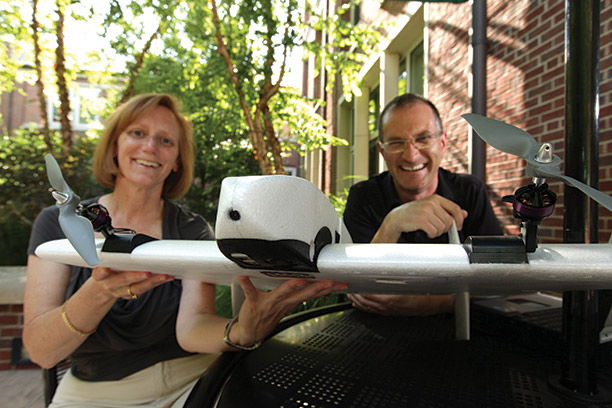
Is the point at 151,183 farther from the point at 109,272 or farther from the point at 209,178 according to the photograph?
the point at 209,178

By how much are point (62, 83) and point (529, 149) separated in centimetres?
572

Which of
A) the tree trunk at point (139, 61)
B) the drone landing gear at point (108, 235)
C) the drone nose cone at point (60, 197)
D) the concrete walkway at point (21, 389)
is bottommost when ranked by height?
the concrete walkway at point (21, 389)

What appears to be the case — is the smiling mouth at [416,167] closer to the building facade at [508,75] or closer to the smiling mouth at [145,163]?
the building facade at [508,75]

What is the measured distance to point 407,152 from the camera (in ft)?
6.76

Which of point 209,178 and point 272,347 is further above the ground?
point 209,178

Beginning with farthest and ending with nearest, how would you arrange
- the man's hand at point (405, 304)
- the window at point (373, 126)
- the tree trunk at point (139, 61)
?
1. the window at point (373, 126)
2. the tree trunk at point (139, 61)
3. the man's hand at point (405, 304)

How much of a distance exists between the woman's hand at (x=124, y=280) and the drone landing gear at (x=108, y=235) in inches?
8.8

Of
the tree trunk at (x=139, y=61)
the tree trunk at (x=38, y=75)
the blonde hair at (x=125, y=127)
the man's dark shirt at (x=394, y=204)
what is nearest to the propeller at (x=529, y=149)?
the man's dark shirt at (x=394, y=204)

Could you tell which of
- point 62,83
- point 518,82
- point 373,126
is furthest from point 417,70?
point 62,83

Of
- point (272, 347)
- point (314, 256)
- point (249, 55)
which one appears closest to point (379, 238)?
point (272, 347)

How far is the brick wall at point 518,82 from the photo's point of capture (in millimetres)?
2564

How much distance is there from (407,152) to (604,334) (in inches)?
47.9

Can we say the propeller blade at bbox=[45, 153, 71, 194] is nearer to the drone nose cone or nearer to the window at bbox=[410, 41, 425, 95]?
the drone nose cone

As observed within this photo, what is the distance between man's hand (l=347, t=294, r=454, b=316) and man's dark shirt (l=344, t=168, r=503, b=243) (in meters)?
0.34
